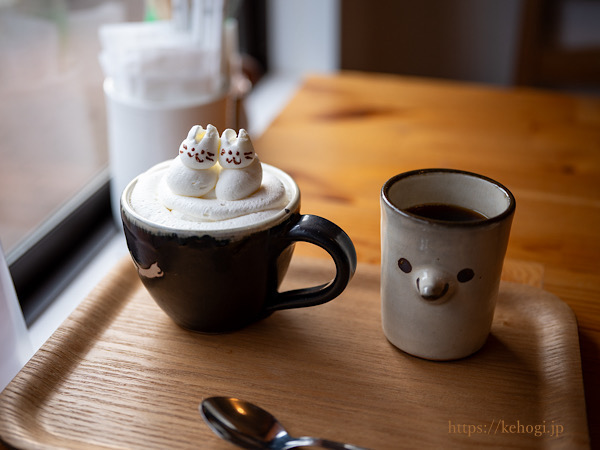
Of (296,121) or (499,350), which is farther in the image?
(296,121)

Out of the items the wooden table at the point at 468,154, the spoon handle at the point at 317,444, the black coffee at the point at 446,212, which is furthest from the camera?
the wooden table at the point at 468,154

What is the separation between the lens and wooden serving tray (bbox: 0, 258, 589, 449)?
0.45m

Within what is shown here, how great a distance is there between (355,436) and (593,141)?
765 millimetres

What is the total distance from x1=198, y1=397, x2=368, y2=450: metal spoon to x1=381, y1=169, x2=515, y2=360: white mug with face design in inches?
4.9

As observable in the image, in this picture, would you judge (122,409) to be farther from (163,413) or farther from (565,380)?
(565,380)

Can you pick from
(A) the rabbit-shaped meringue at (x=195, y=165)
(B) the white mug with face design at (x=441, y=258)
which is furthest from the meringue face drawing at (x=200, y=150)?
(B) the white mug with face design at (x=441, y=258)

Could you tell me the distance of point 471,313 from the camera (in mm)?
503

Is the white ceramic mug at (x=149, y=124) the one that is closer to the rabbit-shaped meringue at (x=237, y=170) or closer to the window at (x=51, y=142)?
the window at (x=51, y=142)

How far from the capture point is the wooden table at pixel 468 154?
2.36 feet

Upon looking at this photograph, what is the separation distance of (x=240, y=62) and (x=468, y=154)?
17.1 inches

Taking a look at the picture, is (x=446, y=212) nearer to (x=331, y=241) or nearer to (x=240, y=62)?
(x=331, y=241)

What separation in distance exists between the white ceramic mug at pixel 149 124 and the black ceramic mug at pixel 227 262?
24cm

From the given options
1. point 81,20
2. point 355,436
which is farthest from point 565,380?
Answer: point 81,20

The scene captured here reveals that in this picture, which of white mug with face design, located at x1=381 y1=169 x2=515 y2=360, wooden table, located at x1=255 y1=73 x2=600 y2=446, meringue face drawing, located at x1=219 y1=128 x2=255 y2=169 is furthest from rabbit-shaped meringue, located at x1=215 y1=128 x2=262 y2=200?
wooden table, located at x1=255 y1=73 x2=600 y2=446
